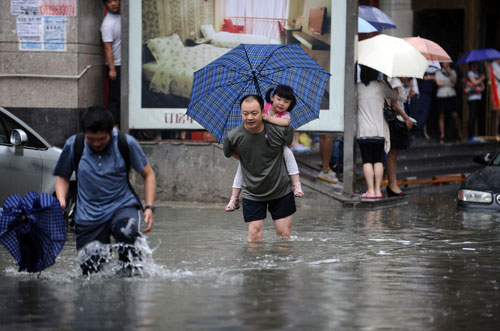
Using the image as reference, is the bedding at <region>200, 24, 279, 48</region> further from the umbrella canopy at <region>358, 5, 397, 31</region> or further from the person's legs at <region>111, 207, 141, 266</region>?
the person's legs at <region>111, 207, 141, 266</region>

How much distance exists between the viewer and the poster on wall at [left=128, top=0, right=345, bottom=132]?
15.2m

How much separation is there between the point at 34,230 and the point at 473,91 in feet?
60.8

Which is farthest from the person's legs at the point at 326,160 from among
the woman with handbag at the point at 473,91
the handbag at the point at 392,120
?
the woman with handbag at the point at 473,91

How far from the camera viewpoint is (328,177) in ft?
54.2

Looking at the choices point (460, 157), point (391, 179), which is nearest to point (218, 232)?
point (391, 179)

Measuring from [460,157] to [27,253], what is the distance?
15.5 meters

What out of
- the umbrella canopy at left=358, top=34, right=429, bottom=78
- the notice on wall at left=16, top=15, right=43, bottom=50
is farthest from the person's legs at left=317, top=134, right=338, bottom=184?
the notice on wall at left=16, top=15, right=43, bottom=50

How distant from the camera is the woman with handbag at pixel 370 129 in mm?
15508

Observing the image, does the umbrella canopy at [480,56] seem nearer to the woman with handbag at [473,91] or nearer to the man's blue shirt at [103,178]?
the woman with handbag at [473,91]

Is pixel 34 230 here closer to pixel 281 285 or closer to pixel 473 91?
pixel 281 285

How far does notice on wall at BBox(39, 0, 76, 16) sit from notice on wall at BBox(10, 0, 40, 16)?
78 mm

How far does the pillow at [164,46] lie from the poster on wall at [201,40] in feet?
0.05

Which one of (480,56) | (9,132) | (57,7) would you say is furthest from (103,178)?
(480,56)

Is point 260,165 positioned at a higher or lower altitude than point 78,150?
lower
